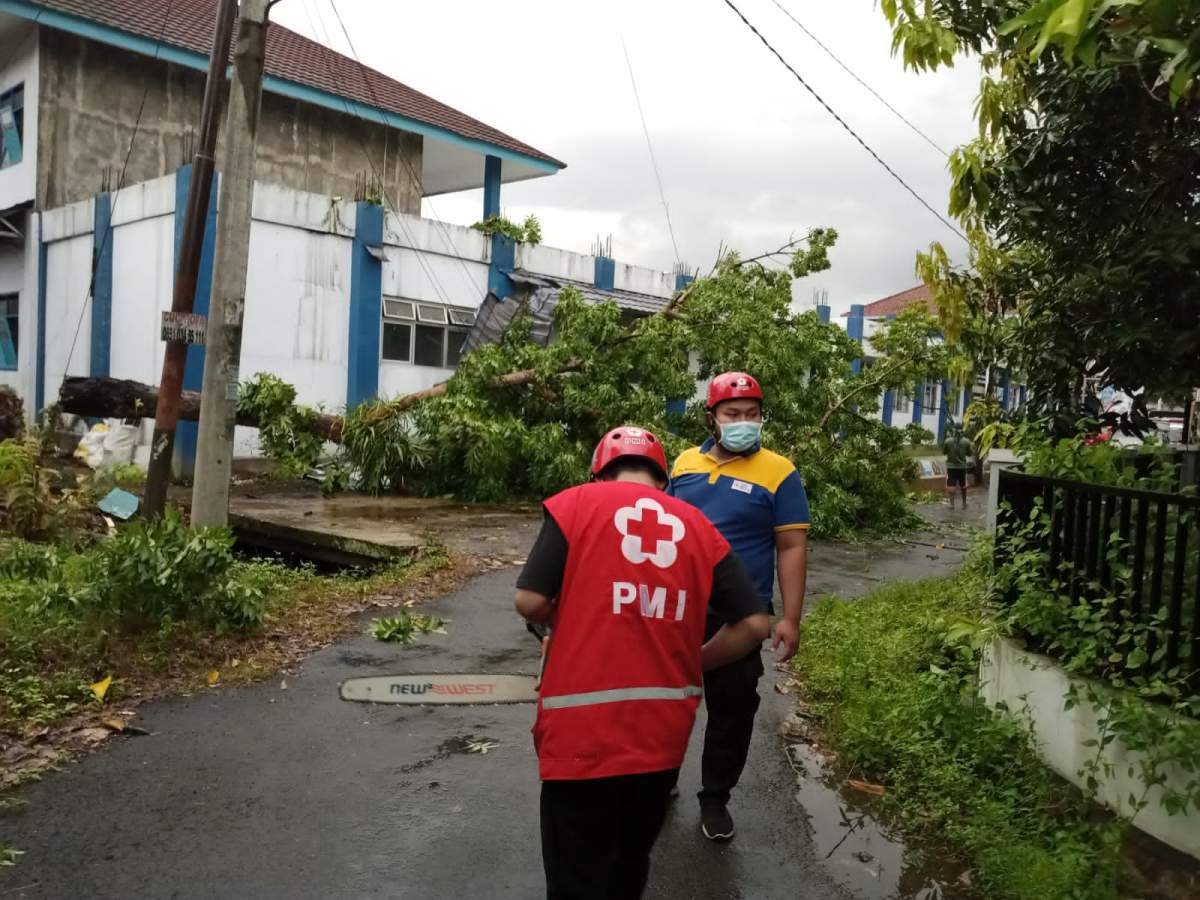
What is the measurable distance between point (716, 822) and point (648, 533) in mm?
2002

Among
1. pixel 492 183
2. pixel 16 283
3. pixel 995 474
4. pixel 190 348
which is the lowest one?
pixel 995 474

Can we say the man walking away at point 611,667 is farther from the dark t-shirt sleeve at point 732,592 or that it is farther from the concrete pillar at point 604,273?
the concrete pillar at point 604,273

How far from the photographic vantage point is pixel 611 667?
2.54m

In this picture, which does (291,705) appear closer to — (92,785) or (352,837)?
(92,785)

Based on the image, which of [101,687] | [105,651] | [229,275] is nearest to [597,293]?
[229,275]

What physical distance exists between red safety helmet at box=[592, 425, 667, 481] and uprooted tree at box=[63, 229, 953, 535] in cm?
1029

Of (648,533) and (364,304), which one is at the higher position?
(364,304)

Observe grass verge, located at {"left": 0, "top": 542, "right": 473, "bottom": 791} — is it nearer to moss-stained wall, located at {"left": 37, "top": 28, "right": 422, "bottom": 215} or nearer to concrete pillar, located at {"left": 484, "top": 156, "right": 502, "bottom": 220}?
moss-stained wall, located at {"left": 37, "top": 28, "right": 422, "bottom": 215}

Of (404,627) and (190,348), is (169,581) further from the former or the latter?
(190,348)

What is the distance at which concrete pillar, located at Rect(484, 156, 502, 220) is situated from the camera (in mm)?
21359

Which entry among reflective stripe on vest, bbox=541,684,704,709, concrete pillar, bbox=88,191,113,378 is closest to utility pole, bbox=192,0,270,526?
reflective stripe on vest, bbox=541,684,704,709

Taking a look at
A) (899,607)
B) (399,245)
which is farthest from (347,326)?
(899,607)

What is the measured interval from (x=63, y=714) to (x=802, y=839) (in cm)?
379

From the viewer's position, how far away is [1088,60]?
208 centimetres
